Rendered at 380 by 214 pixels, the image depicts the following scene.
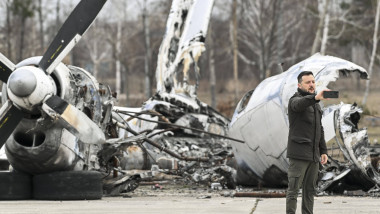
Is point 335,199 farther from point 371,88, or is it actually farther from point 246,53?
point 246,53

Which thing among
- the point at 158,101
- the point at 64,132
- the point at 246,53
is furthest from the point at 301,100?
the point at 246,53

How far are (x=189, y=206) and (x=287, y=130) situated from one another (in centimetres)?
286

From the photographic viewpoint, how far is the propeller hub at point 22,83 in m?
13.1

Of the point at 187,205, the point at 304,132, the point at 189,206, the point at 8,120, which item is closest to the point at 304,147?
the point at 304,132

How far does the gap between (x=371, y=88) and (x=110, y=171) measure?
44985mm

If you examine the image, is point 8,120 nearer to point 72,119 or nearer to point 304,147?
point 72,119

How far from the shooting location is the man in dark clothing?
32.7 feet

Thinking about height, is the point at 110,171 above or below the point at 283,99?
below

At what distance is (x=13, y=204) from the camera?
13.1 metres

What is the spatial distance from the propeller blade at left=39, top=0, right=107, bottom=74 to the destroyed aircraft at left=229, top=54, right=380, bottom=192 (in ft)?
10.9

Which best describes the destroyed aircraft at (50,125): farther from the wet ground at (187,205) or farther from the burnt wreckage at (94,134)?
the wet ground at (187,205)

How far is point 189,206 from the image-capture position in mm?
12703

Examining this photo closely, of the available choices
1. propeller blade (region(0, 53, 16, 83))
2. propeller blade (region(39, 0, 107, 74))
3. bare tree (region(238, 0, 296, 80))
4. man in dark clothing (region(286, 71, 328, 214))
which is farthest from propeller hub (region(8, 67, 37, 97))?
bare tree (region(238, 0, 296, 80))

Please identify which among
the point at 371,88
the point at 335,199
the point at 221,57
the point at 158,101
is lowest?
the point at 335,199
